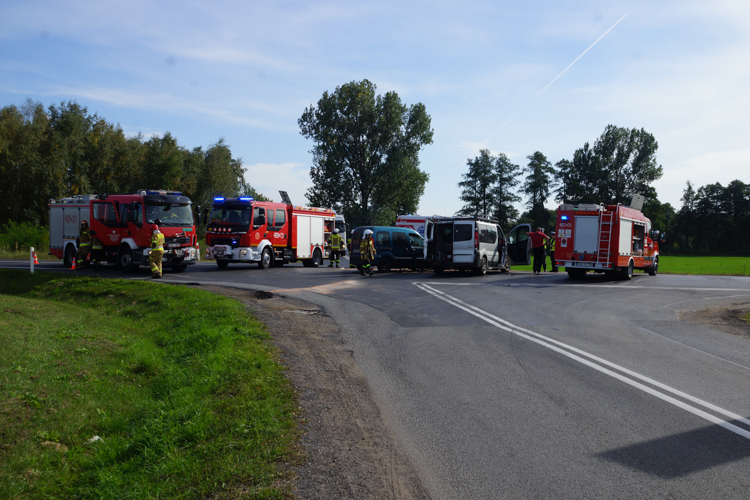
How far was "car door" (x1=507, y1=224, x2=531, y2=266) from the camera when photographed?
26688mm

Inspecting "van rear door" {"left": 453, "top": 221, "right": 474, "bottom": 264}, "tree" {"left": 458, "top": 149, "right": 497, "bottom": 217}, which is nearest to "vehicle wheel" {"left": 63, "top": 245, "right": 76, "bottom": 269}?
"van rear door" {"left": 453, "top": 221, "right": 474, "bottom": 264}

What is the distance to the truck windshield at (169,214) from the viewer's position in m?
21.2

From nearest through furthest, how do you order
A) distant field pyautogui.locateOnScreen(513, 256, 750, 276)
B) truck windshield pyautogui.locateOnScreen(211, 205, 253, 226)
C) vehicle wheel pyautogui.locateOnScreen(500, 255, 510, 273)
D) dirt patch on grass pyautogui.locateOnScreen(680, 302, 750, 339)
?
dirt patch on grass pyautogui.locateOnScreen(680, 302, 750, 339)
truck windshield pyautogui.locateOnScreen(211, 205, 253, 226)
vehicle wheel pyautogui.locateOnScreen(500, 255, 510, 273)
distant field pyautogui.locateOnScreen(513, 256, 750, 276)

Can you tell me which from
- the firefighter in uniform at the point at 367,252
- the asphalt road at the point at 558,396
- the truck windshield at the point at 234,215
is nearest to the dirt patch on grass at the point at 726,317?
the asphalt road at the point at 558,396

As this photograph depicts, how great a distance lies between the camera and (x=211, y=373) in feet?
23.0

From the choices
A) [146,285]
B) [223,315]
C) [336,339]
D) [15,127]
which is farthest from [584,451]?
[15,127]

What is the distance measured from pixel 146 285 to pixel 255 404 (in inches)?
508

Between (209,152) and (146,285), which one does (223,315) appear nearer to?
(146,285)

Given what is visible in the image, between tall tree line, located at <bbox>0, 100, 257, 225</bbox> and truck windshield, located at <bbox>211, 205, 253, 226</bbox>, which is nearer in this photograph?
truck windshield, located at <bbox>211, 205, 253, 226</bbox>

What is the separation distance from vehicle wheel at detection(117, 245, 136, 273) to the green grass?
968cm

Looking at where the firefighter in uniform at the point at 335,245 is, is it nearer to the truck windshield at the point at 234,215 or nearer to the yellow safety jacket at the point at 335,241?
the yellow safety jacket at the point at 335,241

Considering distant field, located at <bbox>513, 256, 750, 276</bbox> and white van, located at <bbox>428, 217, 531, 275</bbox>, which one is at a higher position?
white van, located at <bbox>428, 217, 531, 275</bbox>

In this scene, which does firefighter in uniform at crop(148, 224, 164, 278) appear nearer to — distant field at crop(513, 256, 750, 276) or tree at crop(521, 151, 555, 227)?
distant field at crop(513, 256, 750, 276)

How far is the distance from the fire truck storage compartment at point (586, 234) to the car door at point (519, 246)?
15.1ft
